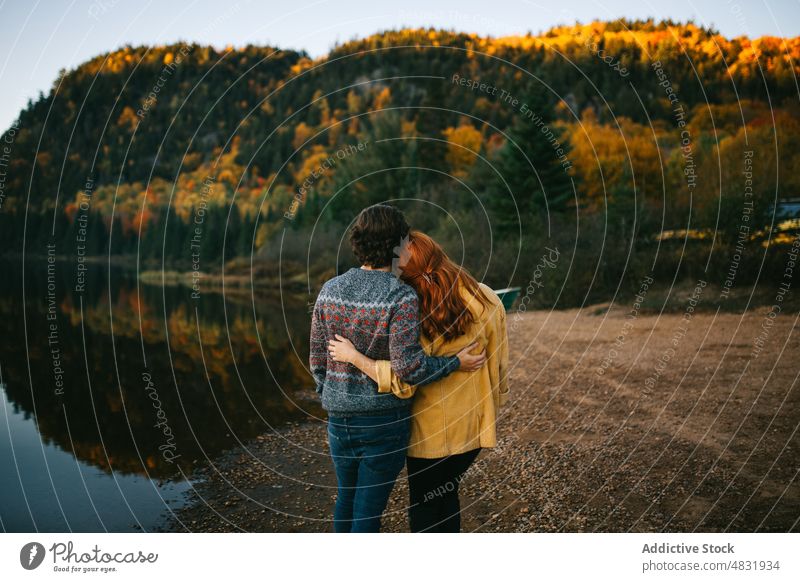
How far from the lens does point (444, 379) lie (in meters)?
2.80

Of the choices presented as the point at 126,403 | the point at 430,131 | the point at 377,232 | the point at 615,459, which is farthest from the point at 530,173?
the point at 377,232

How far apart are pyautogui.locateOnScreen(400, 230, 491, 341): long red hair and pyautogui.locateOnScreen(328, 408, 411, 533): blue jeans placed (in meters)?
0.45

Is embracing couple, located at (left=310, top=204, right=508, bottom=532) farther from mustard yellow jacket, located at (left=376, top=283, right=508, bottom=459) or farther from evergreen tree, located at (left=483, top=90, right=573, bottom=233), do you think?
evergreen tree, located at (left=483, top=90, right=573, bottom=233)

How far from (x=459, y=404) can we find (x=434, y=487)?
17.6 inches

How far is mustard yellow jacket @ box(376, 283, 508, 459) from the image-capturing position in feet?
9.09

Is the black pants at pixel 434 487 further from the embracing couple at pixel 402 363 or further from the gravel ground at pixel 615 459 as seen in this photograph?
the gravel ground at pixel 615 459

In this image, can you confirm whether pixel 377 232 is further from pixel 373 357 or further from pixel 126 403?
pixel 126 403

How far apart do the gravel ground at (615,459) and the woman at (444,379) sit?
7.00 feet

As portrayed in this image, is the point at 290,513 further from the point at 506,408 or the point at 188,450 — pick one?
the point at 506,408

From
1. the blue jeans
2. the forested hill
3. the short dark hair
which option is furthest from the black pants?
the forested hill

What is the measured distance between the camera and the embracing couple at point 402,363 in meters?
2.63

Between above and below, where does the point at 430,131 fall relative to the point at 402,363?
above
